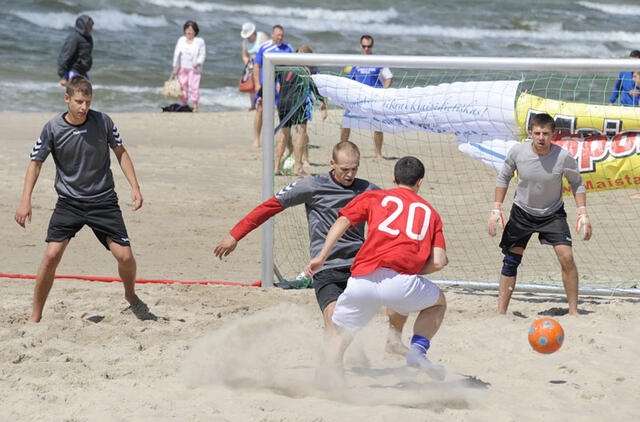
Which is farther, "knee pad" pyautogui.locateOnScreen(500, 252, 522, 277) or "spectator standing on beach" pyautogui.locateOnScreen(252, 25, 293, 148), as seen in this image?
"spectator standing on beach" pyautogui.locateOnScreen(252, 25, 293, 148)

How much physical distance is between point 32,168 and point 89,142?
402mm

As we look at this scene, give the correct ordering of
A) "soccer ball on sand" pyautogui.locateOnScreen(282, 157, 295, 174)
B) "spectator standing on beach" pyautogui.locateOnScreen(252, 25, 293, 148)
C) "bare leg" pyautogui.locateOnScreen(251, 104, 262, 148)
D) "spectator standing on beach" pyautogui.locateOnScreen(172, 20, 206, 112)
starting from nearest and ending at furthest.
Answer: "soccer ball on sand" pyautogui.locateOnScreen(282, 157, 295, 174), "spectator standing on beach" pyautogui.locateOnScreen(252, 25, 293, 148), "bare leg" pyautogui.locateOnScreen(251, 104, 262, 148), "spectator standing on beach" pyautogui.locateOnScreen(172, 20, 206, 112)

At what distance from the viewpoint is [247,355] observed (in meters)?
5.30

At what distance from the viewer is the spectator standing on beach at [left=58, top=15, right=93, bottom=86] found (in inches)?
544

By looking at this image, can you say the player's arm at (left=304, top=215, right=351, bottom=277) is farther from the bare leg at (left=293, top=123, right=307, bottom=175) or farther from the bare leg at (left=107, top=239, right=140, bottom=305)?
the bare leg at (left=293, top=123, right=307, bottom=175)

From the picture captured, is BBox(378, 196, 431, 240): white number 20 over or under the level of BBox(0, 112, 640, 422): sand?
over

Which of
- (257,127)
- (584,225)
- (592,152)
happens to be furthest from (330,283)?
(257,127)

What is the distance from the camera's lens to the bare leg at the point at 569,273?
6.28 m

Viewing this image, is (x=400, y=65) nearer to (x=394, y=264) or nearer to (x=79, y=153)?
(x=79, y=153)

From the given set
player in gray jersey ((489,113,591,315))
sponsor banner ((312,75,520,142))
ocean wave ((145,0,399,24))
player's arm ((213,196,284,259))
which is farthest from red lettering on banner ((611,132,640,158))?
ocean wave ((145,0,399,24))

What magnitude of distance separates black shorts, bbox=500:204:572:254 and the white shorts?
1751mm

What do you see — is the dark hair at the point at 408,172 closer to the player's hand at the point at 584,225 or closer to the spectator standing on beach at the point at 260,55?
the player's hand at the point at 584,225

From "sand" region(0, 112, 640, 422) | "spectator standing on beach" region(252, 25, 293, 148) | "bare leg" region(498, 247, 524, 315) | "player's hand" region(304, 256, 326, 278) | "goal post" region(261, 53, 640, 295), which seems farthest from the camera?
"spectator standing on beach" region(252, 25, 293, 148)

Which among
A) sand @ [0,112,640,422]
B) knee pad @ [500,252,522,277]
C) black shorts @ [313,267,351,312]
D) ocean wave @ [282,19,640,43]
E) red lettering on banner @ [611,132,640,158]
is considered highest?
ocean wave @ [282,19,640,43]
